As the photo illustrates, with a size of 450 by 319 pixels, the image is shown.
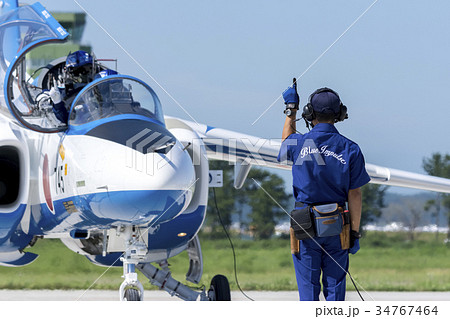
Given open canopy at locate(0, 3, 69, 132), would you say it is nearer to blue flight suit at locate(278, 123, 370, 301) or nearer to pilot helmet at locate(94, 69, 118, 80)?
pilot helmet at locate(94, 69, 118, 80)

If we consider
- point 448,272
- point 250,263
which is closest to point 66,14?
point 250,263

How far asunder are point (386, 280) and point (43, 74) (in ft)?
31.5

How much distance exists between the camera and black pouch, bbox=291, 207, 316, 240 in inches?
197

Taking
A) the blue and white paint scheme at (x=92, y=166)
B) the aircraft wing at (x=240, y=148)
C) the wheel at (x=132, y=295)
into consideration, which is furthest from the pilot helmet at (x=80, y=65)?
the wheel at (x=132, y=295)

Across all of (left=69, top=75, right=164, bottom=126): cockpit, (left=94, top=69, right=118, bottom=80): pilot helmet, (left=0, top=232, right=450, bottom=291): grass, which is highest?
(left=94, top=69, right=118, bottom=80): pilot helmet

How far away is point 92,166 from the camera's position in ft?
23.5

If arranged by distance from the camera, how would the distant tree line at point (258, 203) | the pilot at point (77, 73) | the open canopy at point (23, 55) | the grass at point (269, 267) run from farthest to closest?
the distant tree line at point (258, 203)
the grass at point (269, 267)
the pilot at point (77, 73)
the open canopy at point (23, 55)

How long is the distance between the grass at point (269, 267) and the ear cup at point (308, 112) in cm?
1058

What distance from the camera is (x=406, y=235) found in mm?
17297

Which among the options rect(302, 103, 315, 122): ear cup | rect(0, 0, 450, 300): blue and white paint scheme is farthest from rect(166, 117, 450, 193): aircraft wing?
rect(302, 103, 315, 122): ear cup

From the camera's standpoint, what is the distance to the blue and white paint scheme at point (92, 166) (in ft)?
22.6

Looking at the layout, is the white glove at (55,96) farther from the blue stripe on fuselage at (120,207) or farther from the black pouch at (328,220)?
the black pouch at (328,220)

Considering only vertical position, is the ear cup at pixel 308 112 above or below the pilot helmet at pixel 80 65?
below

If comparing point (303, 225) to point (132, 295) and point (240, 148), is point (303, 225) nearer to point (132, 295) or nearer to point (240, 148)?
point (132, 295)
